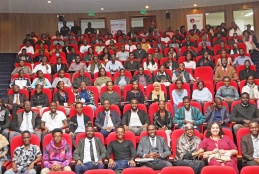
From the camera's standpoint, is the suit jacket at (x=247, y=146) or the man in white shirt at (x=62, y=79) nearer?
the suit jacket at (x=247, y=146)

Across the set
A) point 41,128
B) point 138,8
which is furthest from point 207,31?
point 41,128

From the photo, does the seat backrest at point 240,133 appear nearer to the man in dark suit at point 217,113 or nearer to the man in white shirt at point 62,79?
the man in dark suit at point 217,113

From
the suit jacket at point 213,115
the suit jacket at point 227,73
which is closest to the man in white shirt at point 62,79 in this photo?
the suit jacket at point 227,73

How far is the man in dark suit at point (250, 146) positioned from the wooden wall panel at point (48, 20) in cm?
992

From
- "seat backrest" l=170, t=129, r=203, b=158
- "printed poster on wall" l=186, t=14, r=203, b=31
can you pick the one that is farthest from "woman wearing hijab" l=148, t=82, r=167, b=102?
"printed poster on wall" l=186, t=14, r=203, b=31

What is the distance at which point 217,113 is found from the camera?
22.0 ft

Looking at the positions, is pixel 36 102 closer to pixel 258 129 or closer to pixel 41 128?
pixel 41 128

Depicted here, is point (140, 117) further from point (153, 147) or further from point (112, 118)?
Answer: point (153, 147)

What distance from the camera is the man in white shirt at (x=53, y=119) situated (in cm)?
659

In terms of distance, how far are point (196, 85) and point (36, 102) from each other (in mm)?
2994

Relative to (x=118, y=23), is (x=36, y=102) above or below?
below

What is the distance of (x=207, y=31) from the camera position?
1293cm

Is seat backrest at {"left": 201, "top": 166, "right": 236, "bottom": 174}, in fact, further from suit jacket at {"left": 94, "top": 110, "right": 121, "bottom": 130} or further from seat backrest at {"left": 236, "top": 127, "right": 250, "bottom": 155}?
suit jacket at {"left": 94, "top": 110, "right": 121, "bottom": 130}

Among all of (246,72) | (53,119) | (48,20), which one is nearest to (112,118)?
(53,119)
